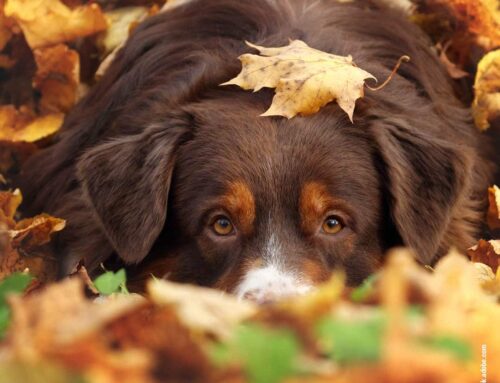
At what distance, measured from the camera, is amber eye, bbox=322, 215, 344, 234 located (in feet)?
13.5

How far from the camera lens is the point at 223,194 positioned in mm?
4137

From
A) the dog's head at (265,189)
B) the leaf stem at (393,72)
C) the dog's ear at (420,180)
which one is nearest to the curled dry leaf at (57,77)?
the dog's head at (265,189)

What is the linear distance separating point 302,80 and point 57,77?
2096 millimetres

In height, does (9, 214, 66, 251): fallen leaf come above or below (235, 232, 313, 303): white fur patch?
below

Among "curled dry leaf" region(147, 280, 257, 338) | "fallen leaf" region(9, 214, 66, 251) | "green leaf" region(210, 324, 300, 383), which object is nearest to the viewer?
"green leaf" region(210, 324, 300, 383)

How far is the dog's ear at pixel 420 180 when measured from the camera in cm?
429

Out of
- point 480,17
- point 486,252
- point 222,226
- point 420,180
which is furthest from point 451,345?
point 480,17

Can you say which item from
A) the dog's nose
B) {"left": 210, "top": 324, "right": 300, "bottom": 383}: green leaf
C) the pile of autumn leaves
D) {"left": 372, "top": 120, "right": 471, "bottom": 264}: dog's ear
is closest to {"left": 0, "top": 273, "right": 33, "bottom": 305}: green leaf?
the pile of autumn leaves

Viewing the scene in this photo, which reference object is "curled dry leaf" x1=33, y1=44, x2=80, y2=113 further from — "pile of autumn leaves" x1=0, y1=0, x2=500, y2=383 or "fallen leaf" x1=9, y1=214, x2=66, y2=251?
"pile of autumn leaves" x1=0, y1=0, x2=500, y2=383

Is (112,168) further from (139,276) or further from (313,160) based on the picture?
(313,160)

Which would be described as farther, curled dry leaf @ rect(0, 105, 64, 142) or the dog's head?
curled dry leaf @ rect(0, 105, 64, 142)

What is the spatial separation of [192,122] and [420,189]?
1054mm

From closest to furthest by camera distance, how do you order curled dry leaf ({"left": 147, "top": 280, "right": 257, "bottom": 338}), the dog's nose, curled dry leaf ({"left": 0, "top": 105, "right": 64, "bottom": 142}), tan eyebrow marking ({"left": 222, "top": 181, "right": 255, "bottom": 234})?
1. curled dry leaf ({"left": 147, "top": 280, "right": 257, "bottom": 338})
2. the dog's nose
3. tan eyebrow marking ({"left": 222, "top": 181, "right": 255, "bottom": 234})
4. curled dry leaf ({"left": 0, "top": 105, "right": 64, "bottom": 142})

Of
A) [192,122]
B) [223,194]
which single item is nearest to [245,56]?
[192,122]
